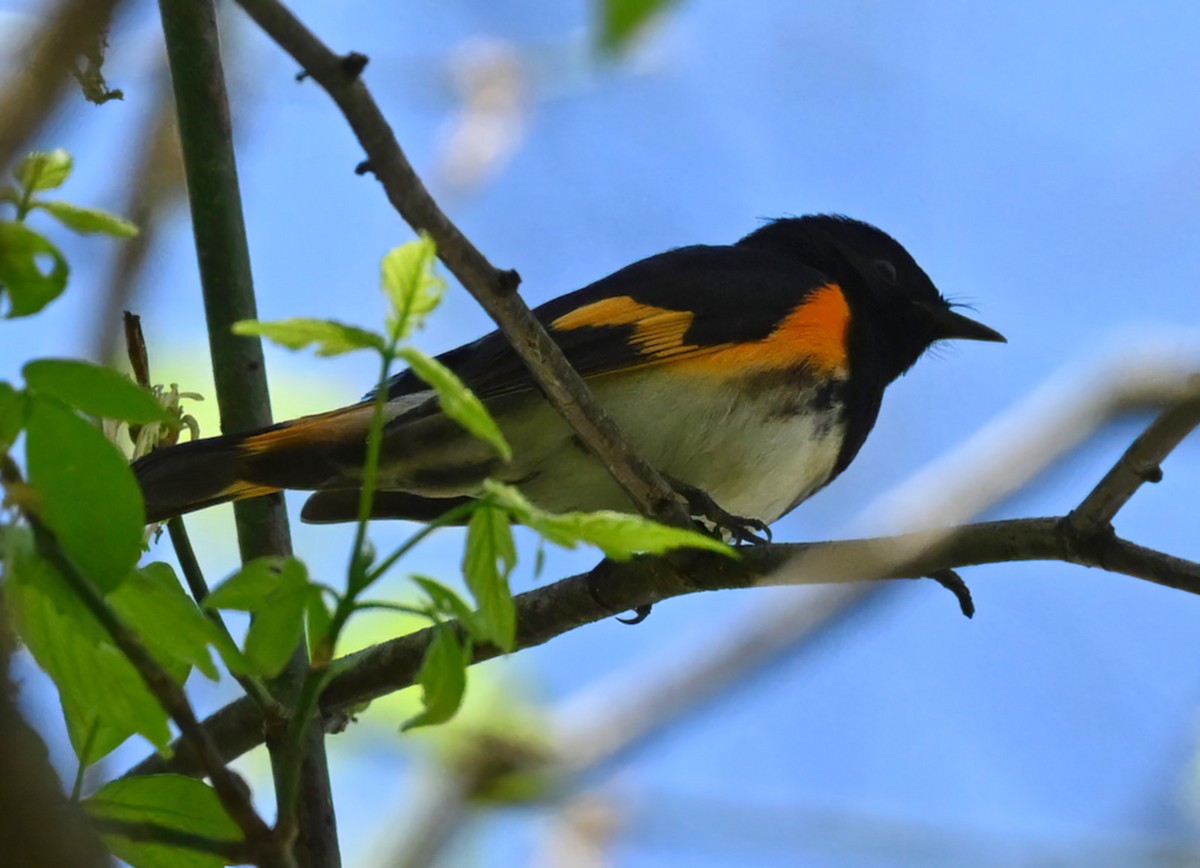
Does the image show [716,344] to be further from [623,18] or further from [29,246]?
[623,18]

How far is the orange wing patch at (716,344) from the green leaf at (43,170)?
242 cm

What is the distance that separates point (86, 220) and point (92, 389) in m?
0.17

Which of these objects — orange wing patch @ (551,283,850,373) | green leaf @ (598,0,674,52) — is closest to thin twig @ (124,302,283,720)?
green leaf @ (598,0,674,52)

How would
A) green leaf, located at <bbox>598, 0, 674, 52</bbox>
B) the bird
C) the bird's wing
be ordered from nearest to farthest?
green leaf, located at <bbox>598, 0, 674, 52</bbox> < the bird < the bird's wing

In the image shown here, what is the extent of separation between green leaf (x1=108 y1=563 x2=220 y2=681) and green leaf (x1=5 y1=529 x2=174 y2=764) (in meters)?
0.04

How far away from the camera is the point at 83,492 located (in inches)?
48.9

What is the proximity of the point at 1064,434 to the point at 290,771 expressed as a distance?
316cm

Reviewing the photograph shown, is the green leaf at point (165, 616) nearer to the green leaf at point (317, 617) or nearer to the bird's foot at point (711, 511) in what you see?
the green leaf at point (317, 617)

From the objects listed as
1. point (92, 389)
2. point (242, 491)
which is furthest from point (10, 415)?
point (242, 491)

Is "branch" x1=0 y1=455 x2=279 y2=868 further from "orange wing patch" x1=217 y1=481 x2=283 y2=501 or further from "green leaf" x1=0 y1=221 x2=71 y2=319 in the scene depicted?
"orange wing patch" x1=217 y1=481 x2=283 y2=501

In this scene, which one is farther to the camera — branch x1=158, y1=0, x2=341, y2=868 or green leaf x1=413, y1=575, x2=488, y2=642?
branch x1=158, y1=0, x2=341, y2=868

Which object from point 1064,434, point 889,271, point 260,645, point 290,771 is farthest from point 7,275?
point 889,271

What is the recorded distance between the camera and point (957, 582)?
2.36m

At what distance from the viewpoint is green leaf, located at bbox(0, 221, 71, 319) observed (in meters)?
1.25
